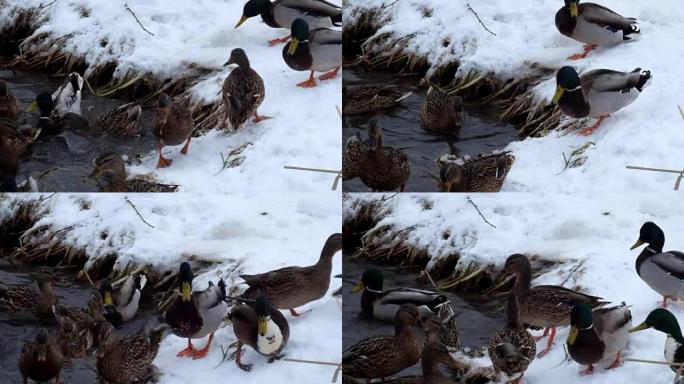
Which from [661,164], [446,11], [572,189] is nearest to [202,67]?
[446,11]

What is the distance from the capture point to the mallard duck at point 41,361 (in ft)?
19.6

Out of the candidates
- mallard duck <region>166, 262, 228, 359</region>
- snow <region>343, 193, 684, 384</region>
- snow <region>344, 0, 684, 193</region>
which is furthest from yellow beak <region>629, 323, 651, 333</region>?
mallard duck <region>166, 262, 228, 359</region>

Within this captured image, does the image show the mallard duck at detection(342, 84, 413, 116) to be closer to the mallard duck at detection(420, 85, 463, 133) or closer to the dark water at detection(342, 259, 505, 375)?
the mallard duck at detection(420, 85, 463, 133)

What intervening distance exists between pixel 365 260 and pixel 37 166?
203cm

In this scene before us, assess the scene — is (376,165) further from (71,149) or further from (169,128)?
(71,149)

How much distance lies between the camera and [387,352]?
5.98 m

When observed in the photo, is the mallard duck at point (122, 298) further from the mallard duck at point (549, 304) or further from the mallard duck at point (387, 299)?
the mallard duck at point (549, 304)

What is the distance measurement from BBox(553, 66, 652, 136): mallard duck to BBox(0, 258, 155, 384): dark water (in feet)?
8.92

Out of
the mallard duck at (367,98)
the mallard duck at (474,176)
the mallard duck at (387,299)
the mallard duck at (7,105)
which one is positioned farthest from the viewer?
the mallard duck at (7,105)

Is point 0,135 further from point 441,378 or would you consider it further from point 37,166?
point 441,378

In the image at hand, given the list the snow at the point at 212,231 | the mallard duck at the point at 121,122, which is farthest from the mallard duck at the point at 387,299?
the mallard duck at the point at 121,122

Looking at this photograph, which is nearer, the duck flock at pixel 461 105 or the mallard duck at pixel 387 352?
the mallard duck at pixel 387 352

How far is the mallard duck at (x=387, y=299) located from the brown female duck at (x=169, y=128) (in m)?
1.39

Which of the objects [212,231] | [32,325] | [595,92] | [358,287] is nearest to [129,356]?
[32,325]
